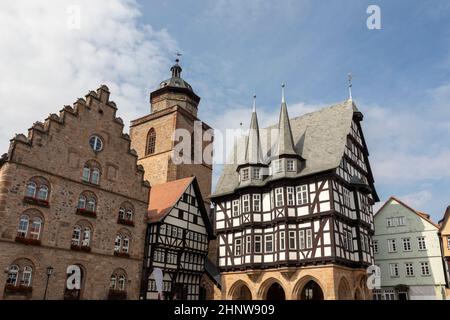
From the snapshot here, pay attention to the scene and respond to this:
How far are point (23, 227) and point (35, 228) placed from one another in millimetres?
700

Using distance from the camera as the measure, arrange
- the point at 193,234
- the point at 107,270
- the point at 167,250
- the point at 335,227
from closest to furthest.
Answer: the point at 107,270 < the point at 335,227 < the point at 167,250 < the point at 193,234

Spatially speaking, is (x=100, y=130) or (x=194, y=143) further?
(x=194, y=143)

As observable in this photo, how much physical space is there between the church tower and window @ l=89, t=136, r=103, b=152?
1877 cm

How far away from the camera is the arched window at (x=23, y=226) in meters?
22.0

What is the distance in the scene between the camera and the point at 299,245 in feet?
94.2

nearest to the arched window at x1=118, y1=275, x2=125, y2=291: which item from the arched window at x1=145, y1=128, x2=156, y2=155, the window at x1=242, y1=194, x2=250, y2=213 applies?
the window at x1=242, y1=194, x2=250, y2=213

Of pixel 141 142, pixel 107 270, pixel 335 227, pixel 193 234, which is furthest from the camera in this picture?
pixel 141 142

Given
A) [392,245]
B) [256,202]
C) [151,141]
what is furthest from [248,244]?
[151,141]

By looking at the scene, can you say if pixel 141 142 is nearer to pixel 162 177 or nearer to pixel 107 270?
pixel 162 177

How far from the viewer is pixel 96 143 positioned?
27266 millimetres

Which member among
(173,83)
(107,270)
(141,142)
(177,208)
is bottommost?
(107,270)

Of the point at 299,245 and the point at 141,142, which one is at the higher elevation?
the point at 141,142
